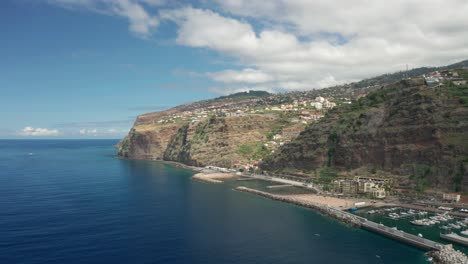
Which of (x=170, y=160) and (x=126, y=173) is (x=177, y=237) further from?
(x=170, y=160)

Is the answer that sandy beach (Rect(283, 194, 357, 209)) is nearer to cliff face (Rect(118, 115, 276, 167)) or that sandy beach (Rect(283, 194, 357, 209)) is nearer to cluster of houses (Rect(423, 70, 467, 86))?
cluster of houses (Rect(423, 70, 467, 86))

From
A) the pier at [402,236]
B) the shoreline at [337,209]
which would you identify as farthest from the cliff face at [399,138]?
the pier at [402,236]

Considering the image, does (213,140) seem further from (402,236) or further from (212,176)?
(402,236)

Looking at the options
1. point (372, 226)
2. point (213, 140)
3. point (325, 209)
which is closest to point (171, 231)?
point (325, 209)

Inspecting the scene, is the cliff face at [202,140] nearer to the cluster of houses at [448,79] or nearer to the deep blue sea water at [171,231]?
the deep blue sea water at [171,231]

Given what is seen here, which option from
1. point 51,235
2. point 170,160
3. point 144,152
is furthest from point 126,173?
point 51,235

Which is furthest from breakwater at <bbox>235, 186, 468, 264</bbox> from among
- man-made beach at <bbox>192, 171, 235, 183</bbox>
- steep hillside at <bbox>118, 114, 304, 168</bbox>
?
steep hillside at <bbox>118, 114, 304, 168</bbox>
